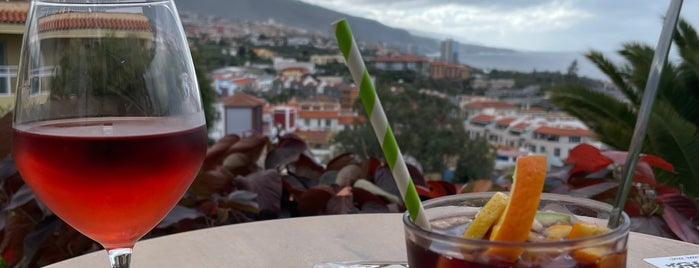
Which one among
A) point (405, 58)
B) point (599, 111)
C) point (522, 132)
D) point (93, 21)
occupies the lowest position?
point (522, 132)

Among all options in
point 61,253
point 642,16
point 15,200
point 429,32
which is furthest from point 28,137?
point 642,16

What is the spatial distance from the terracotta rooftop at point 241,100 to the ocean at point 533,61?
1278mm

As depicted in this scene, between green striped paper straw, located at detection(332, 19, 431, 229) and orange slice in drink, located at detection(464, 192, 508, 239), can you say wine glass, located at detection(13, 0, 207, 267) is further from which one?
orange slice in drink, located at detection(464, 192, 508, 239)

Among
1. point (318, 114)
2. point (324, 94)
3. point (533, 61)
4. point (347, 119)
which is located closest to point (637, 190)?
point (347, 119)

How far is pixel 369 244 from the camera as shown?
2.98 ft

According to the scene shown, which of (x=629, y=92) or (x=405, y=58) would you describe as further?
(x=629, y=92)

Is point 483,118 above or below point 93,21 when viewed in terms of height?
below

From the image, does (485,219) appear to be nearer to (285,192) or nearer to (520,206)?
(520,206)

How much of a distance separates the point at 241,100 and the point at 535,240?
3.82 metres

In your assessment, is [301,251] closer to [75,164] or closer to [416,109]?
[75,164]

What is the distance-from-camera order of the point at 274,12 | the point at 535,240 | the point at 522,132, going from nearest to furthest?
1. the point at 535,240
2. the point at 274,12
3. the point at 522,132

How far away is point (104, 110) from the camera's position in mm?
588

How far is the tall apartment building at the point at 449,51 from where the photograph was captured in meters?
4.37

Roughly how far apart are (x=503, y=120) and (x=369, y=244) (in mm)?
3858
